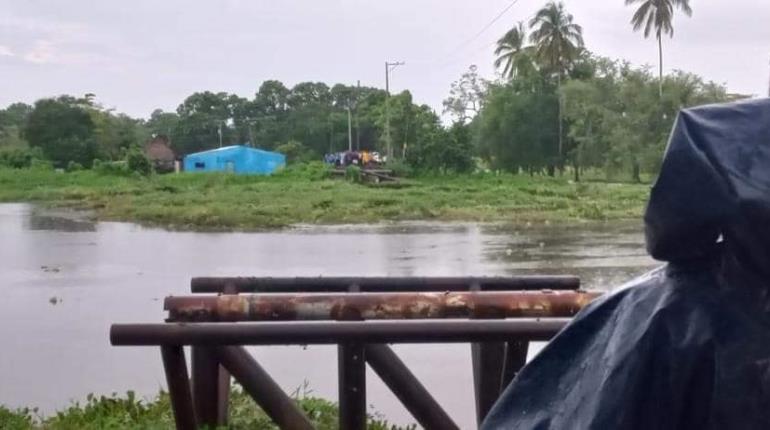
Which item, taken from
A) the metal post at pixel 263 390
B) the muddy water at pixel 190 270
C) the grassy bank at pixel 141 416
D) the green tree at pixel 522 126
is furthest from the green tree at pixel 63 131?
the metal post at pixel 263 390

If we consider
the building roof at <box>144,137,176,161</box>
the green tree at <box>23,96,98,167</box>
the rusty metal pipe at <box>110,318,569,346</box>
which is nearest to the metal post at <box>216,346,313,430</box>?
the rusty metal pipe at <box>110,318,569,346</box>

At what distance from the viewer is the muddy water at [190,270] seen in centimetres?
704

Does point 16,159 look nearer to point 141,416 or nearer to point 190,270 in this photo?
point 190,270

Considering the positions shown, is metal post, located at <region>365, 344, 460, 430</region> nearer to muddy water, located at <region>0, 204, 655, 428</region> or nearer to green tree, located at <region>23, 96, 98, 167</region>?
muddy water, located at <region>0, 204, 655, 428</region>

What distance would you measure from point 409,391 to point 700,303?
7.89 ft

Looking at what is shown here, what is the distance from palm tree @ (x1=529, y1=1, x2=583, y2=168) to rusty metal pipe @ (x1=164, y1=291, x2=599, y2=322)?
4777 centimetres

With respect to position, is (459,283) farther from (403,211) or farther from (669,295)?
(403,211)

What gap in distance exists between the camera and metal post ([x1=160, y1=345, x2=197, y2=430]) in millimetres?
3426

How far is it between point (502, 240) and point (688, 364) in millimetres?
17397

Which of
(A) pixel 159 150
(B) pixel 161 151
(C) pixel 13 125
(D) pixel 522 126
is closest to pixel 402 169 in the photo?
(D) pixel 522 126

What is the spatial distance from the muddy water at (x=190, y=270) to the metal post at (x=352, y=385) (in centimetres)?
224

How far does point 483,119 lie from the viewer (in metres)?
57.4

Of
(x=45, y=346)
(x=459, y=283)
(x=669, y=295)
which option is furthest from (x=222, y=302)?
(x=45, y=346)

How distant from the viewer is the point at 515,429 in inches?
63.8
